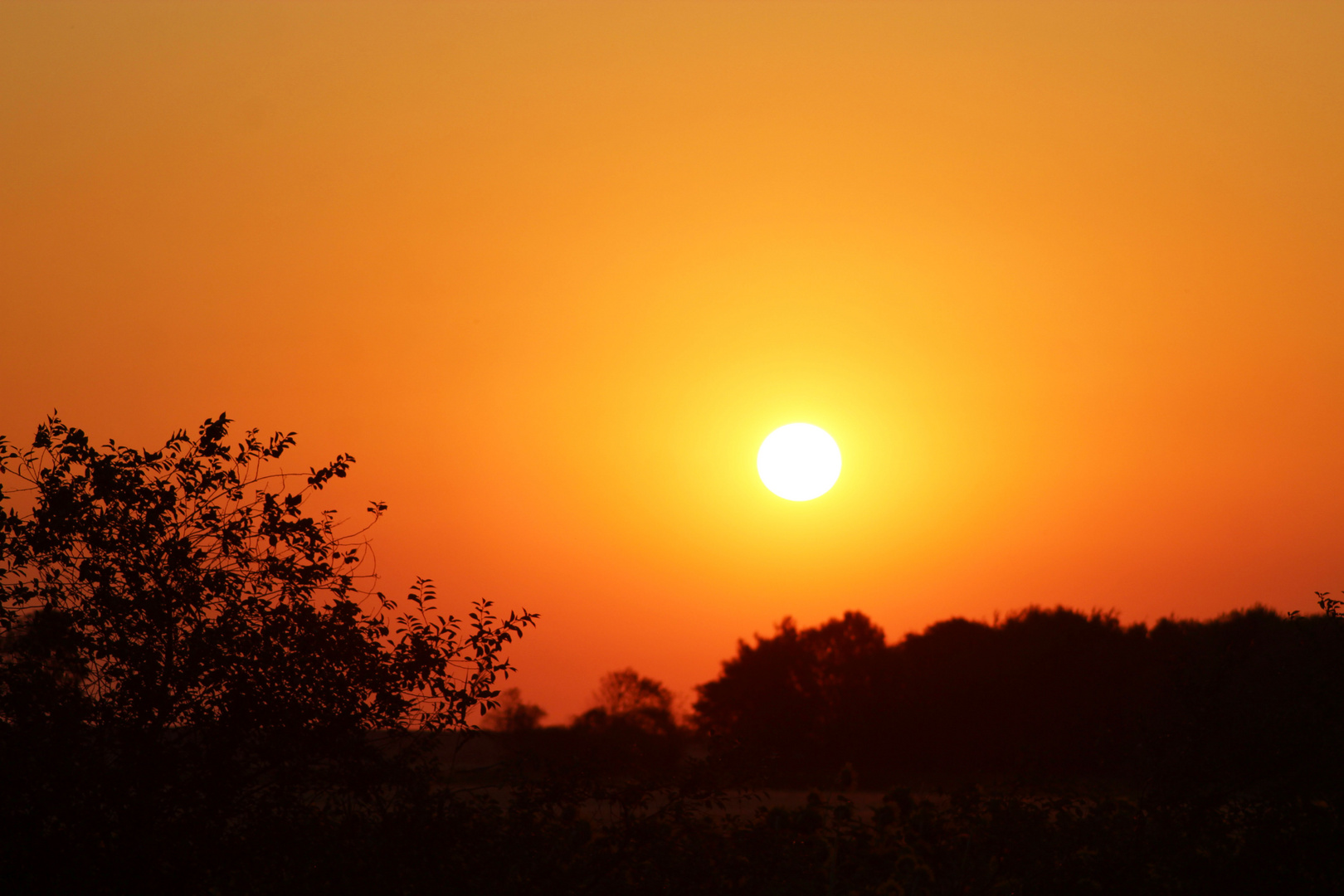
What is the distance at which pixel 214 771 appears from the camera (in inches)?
272

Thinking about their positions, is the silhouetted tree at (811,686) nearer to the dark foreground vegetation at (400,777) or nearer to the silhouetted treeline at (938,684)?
the silhouetted treeline at (938,684)

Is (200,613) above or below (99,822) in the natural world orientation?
above

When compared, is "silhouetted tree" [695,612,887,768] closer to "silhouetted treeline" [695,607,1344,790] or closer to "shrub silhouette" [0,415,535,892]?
"silhouetted treeline" [695,607,1344,790]

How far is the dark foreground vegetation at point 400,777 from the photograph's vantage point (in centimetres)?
688

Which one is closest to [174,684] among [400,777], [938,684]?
[400,777]

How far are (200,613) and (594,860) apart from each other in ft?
10.7

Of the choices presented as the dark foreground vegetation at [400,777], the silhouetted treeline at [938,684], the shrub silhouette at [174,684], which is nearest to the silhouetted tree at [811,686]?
the silhouetted treeline at [938,684]

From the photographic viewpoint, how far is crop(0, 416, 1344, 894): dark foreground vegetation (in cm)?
688

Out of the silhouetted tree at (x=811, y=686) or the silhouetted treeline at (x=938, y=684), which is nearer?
the silhouetted treeline at (x=938, y=684)

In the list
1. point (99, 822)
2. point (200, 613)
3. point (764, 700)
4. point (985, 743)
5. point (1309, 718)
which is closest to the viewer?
point (99, 822)

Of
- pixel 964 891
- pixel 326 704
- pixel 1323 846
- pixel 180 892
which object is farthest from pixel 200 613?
pixel 1323 846

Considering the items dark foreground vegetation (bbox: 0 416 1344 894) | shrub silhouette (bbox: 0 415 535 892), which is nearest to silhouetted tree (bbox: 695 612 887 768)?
dark foreground vegetation (bbox: 0 416 1344 894)

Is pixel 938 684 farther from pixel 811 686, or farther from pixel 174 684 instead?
pixel 174 684

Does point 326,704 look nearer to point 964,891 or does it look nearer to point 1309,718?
point 964,891
